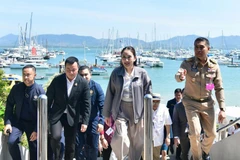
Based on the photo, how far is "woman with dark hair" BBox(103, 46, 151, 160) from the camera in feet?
14.9

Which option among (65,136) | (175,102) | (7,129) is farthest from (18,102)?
(175,102)

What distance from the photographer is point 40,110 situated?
363 cm

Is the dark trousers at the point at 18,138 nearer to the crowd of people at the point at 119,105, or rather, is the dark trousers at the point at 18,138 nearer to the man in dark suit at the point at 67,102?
the crowd of people at the point at 119,105

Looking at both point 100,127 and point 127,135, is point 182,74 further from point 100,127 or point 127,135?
point 100,127

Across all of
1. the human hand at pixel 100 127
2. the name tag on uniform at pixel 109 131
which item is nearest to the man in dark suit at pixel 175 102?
the name tag on uniform at pixel 109 131

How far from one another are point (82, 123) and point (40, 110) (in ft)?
4.72

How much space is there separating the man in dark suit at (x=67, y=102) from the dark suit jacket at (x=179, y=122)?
1.80 meters

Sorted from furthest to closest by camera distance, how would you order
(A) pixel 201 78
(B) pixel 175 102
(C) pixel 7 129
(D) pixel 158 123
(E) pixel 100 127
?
(B) pixel 175 102, (D) pixel 158 123, (E) pixel 100 127, (C) pixel 7 129, (A) pixel 201 78

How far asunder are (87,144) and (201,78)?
2141mm

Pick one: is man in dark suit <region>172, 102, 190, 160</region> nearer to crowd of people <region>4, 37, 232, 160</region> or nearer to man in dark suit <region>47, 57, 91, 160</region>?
crowd of people <region>4, 37, 232, 160</region>

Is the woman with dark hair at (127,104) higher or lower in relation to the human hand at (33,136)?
higher

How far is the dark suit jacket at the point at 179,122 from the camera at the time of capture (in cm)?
601

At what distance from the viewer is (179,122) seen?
6055mm

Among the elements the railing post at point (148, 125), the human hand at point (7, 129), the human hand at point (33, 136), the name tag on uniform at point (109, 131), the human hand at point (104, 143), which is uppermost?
the railing post at point (148, 125)
